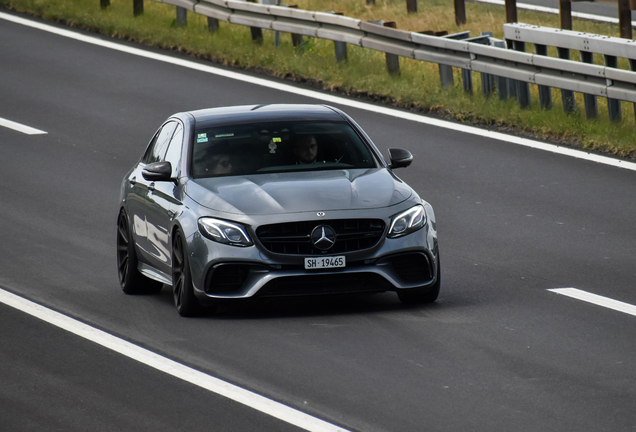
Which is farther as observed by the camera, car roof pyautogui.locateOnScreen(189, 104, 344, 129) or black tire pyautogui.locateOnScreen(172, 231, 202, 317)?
car roof pyautogui.locateOnScreen(189, 104, 344, 129)

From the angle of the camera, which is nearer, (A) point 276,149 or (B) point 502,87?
(A) point 276,149

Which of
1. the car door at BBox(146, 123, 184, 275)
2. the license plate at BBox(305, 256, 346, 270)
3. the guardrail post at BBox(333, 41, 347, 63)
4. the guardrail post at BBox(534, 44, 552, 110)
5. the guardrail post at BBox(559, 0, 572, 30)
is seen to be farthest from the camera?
the guardrail post at BBox(333, 41, 347, 63)

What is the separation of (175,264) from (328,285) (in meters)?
1.26

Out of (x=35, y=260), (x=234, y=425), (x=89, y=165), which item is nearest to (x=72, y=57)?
(x=89, y=165)

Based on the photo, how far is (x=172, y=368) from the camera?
8461 mm

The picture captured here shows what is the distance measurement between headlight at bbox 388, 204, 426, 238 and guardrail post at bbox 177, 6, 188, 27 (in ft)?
52.3

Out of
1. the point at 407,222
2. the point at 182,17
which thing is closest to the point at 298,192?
the point at 407,222

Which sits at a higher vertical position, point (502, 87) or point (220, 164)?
point (220, 164)

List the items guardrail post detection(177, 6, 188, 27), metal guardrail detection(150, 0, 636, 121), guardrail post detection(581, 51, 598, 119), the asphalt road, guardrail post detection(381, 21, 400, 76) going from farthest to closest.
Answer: guardrail post detection(177, 6, 188, 27) → guardrail post detection(381, 21, 400, 76) → guardrail post detection(581, 51, 598, 119) → metal guardrail detection(150, 0, 636, 121) → the asphalt road

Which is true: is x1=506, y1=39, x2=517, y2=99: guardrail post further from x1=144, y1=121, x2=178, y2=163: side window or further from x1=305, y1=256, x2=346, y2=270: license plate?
x1=305, y1=256, x2=346, y2=270: license plate

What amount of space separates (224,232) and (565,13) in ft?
36.5

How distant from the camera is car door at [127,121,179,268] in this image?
11.1 metres

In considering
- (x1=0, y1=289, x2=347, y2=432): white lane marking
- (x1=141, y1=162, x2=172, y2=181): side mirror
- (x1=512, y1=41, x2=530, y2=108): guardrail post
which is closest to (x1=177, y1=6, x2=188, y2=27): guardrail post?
(x1=512, y1=41, x2=530, y2=108): guardrail post

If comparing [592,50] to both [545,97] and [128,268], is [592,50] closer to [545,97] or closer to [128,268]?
[545,97]
